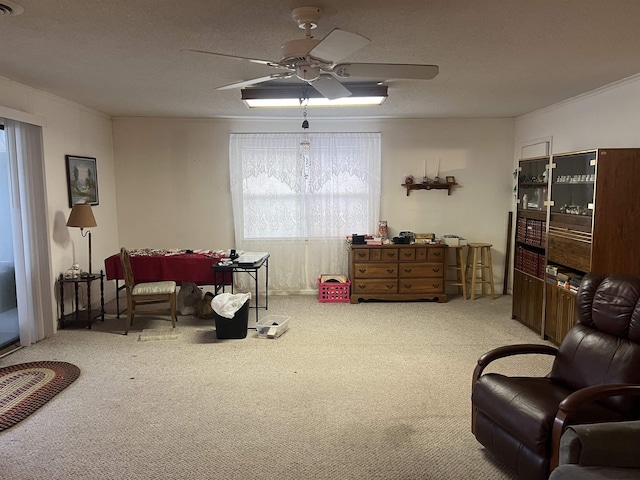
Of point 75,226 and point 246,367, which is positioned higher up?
point 75,226

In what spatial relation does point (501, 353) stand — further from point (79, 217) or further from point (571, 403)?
point (79, 217)

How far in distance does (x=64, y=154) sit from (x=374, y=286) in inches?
155

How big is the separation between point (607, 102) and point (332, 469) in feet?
13.5

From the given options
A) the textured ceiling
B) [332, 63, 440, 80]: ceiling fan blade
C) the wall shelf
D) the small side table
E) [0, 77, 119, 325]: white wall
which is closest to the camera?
the textured ceiling

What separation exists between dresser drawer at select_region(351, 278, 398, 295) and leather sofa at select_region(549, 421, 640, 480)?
13.2 ft

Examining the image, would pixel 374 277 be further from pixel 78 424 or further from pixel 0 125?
pixel 0 125

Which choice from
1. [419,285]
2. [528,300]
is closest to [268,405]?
[528,300]

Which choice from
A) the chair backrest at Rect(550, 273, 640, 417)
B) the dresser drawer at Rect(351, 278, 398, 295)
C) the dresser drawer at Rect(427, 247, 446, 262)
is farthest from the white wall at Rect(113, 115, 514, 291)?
the chair backrest at Rect(550, 273, 640, 417)

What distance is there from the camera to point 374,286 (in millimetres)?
5898

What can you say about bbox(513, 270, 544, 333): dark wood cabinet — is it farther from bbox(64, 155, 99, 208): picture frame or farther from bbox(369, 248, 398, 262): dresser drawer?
bbox(64, 155, 99, 208): picture frame

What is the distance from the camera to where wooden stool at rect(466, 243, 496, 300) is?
605 cm

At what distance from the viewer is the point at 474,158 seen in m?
6.33

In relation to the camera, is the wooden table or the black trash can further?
the wooden table

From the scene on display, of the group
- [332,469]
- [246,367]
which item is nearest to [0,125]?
[246,367]
